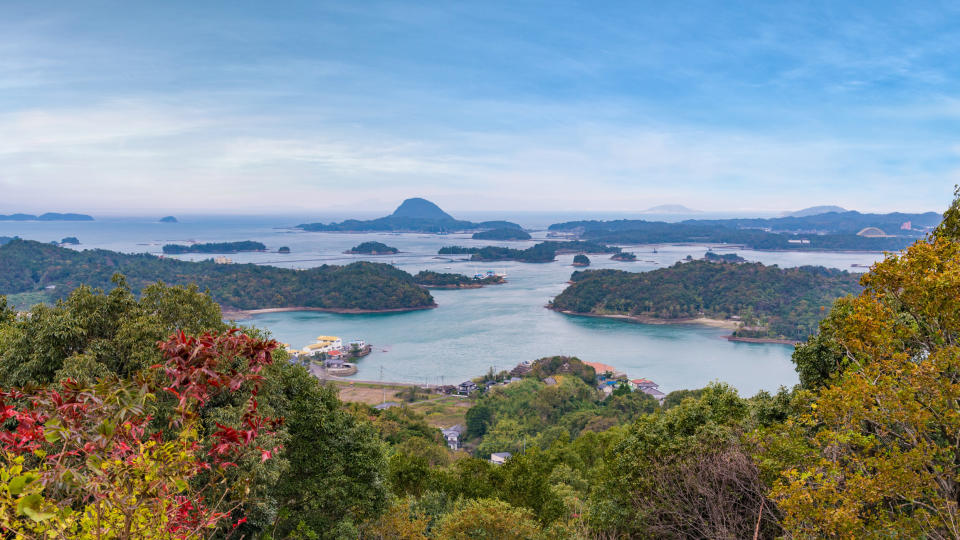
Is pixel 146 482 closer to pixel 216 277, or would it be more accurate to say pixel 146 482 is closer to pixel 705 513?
pixel 705 513

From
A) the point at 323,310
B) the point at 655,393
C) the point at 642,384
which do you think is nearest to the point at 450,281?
the point at 323,310

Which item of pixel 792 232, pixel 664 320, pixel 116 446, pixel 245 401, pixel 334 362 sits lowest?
pixel 334 362

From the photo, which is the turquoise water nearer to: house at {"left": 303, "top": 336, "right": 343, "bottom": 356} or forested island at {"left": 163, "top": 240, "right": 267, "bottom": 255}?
house at {"left": 303, "top": 336, "right": 343, "bottom": 356}

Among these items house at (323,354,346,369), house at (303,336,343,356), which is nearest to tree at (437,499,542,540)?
house at (323,354,346,369)

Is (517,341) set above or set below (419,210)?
below

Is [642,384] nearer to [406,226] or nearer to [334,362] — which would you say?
[334,362]

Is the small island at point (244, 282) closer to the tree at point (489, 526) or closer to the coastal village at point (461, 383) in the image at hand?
the coastal village at point (461, 383)

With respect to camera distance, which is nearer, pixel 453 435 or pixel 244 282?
pixel 453 435
